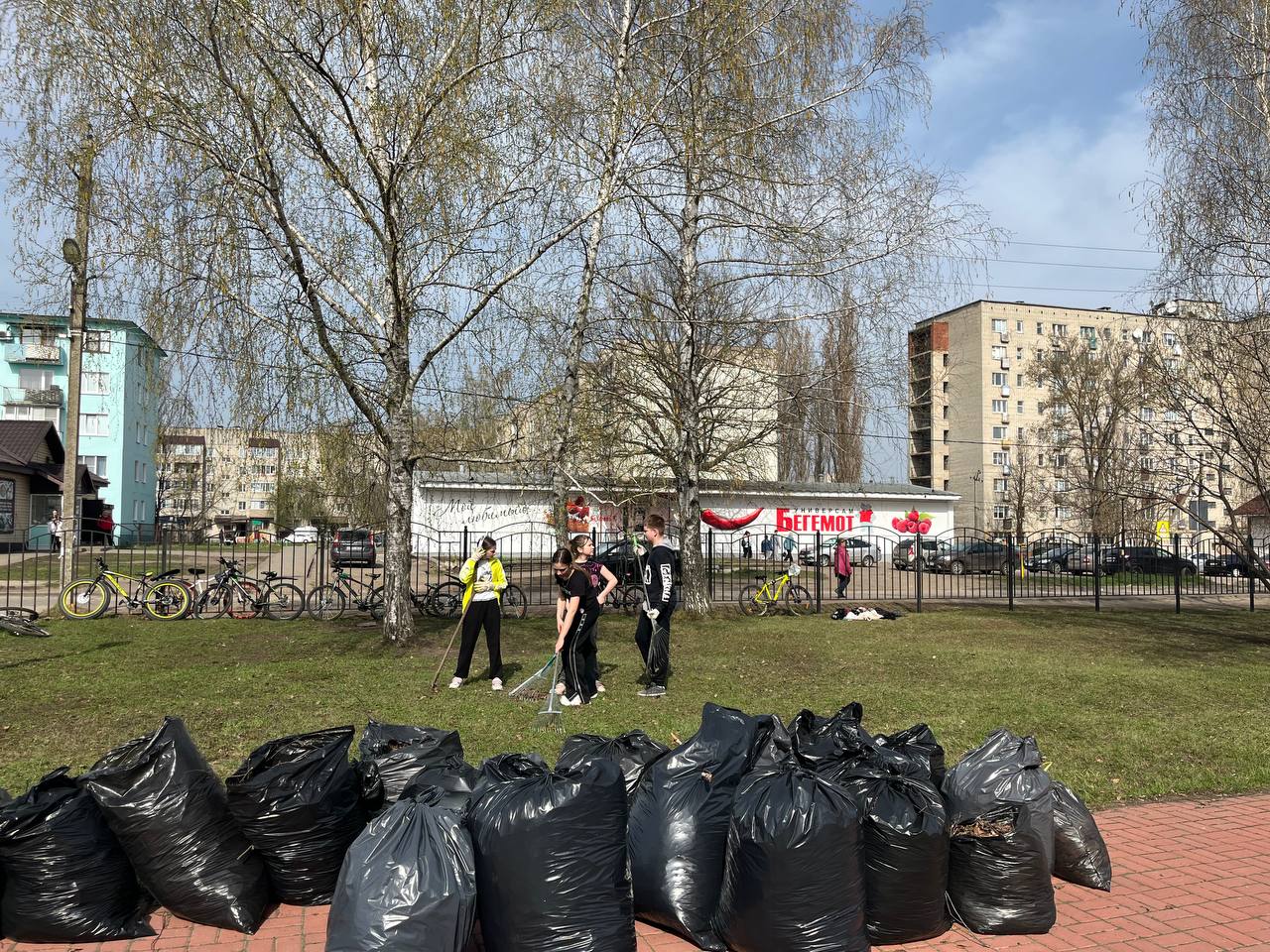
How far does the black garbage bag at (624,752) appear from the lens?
420 cm

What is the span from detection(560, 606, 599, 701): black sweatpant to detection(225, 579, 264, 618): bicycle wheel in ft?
29.8

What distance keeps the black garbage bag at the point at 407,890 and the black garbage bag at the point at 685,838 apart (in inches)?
34.1

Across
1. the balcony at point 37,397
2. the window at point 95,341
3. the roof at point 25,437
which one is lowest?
the window at point 95,341

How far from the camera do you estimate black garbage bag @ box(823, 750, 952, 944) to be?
3.58 metres

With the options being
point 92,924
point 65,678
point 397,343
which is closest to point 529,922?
point 92,924

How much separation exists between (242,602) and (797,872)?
14342 millimetres

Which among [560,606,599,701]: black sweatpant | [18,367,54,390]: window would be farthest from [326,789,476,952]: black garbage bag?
[18,367,54,390]: window

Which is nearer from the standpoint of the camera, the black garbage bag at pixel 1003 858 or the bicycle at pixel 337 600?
the black garbage bag at pixel 1003 858

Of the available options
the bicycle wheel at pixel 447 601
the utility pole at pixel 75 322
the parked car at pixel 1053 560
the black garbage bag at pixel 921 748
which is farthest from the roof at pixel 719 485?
the black garbage bag at pixel 921 748

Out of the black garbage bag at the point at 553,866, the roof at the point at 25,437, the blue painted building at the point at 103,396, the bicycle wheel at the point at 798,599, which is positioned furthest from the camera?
the roof at the point at 25,437

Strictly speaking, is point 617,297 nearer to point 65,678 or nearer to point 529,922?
point 65,678

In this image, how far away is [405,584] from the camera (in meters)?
11.8

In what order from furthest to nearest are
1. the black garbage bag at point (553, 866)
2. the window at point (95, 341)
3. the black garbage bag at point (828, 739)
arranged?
the window at point (95, 341) < the black garbage bag at point (828, 739) < the black garbage bag at point (553, 866)

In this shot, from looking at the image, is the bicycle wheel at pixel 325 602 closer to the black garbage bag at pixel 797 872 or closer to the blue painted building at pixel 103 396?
the blue painted building at pixel 103 396
